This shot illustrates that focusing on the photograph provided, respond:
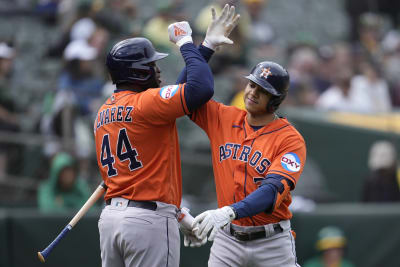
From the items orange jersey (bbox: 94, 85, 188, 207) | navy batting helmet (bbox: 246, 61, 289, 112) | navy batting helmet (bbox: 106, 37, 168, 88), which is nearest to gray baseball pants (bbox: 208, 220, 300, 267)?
orange jersey (bbox: 94, 85, 188, 207)

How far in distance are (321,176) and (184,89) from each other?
5995 millimetres

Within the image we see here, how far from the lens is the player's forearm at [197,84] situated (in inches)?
175

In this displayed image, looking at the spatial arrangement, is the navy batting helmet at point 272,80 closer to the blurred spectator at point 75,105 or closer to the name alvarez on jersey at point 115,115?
the name alvarez on jersey at point 115,115

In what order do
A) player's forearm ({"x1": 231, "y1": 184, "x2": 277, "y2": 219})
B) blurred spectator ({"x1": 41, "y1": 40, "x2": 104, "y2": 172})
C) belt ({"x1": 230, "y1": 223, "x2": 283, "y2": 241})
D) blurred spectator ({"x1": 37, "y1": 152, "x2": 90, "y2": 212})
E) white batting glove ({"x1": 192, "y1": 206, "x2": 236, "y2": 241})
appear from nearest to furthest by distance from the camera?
white batting glove ({"x1": 192, "y1": 206, "x2": 236, "y2": 241}) → player's forearm ({"x1": 231, "y1": 184, "x2": 277, "y2": 219}) → belt ({"x1": 230, "y1": 223, "x2": 283, "y2": 241}) → blurred spectator ({"x1": 37, "y1": 152, "x2": 90, "y2": 212}) → blurred spectator ({"x1": 41, "y1": 40, "x2": 104, "y2": 172})

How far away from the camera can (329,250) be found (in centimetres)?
735

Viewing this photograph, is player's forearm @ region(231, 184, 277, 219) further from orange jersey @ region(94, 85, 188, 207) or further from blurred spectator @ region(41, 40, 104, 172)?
blurred spectator @ region(41, 40, 104, 172)

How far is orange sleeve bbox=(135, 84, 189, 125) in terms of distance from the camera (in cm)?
443

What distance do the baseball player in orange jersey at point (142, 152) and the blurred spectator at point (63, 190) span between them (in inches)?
132

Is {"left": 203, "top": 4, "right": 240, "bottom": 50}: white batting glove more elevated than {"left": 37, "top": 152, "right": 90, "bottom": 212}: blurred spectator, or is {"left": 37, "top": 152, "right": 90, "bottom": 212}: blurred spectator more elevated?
{"left": 203, "top": 4, "right": 240, "bottom": 50}: white batting glove

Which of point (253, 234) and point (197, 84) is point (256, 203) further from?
point (197, 84)

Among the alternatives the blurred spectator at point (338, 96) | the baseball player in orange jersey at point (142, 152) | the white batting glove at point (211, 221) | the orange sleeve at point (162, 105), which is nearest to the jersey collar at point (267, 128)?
the baseball player in orange jersey at point (142, 152)

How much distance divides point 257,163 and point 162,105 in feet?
2.44

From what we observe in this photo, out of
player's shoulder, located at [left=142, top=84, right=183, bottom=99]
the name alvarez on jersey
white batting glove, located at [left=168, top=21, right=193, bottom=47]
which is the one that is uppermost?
white batting glove, located at [left=168, top=21, right=193, bottom=47]

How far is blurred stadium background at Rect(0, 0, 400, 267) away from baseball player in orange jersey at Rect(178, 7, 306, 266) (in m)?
2.79
